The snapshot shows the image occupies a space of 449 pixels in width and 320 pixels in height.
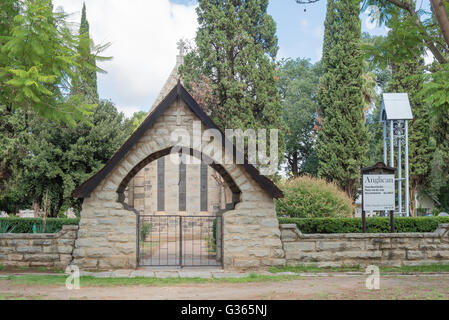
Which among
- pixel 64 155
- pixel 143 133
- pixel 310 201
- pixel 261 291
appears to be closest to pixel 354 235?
pixel 310 201

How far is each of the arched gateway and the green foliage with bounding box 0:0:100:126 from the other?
5.94ft

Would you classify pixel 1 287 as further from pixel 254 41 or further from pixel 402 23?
→ pixel 254 41

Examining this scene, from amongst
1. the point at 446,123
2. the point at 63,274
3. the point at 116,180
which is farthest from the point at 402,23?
the point at 446,123

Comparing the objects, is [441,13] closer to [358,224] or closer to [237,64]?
[358,224]

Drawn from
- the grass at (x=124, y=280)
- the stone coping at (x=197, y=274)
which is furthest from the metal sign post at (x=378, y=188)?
the grass at (x=124, y=280)

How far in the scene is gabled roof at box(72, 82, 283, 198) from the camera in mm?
10734

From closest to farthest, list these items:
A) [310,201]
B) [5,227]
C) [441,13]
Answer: [441,13] < [5,227] < [310,201]

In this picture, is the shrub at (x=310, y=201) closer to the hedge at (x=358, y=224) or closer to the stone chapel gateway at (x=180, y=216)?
the hedge at (x=358, y=224)

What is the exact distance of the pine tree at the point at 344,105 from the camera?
2800 centimetres

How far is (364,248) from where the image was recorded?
1163 centimetres

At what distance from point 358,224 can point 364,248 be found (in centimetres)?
172

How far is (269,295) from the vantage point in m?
7.71

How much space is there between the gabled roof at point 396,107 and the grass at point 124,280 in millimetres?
12863
